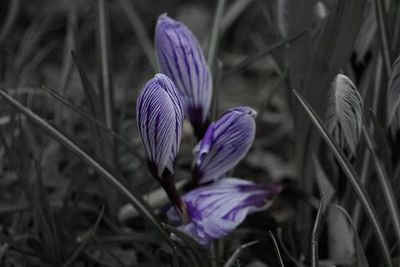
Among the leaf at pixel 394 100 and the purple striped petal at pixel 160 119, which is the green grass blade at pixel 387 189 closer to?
the leaf at pixel 394 100

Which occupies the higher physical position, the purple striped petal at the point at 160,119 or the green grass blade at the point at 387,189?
the purple striped petal at the point at 160,119

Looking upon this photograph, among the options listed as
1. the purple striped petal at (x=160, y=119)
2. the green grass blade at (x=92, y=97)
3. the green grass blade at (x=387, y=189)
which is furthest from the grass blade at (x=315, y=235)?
the green grass blade at (x=92, y=97)

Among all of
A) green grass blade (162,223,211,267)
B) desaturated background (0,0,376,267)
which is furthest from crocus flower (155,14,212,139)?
green grass blade (162,223,211,267)

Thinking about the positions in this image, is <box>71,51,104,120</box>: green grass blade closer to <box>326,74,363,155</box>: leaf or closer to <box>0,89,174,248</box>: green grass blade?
<box>0,89,174,248</box>: green grass blade

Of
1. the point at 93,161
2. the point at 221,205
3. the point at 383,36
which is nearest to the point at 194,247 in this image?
the point at 221,205

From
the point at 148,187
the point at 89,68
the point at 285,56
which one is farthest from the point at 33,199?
the point at 89,68

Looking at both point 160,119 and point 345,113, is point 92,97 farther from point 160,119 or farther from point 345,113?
point 345,113
